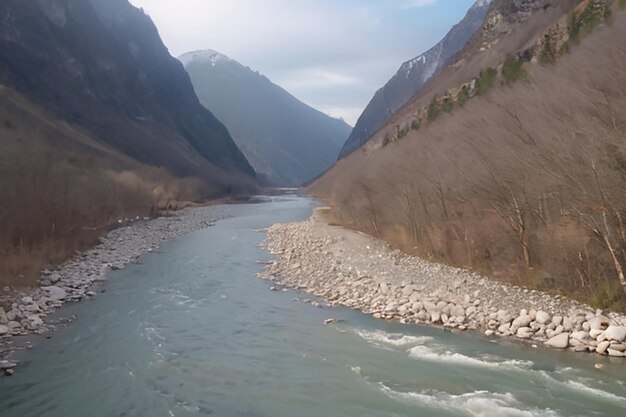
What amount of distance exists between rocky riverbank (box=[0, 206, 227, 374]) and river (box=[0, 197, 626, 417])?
28.3 inches

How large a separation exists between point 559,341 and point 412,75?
139198mm

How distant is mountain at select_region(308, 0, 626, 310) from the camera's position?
14.2 meters

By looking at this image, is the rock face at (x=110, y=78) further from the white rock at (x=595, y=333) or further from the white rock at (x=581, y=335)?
the white rock at (x=595, y=333)

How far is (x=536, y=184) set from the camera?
57.6 feet

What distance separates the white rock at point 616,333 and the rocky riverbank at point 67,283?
40.1 feet

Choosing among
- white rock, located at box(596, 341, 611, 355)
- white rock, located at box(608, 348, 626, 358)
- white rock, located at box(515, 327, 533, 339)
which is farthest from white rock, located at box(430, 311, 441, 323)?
white rock, located at box(608, 348, 626, 358)

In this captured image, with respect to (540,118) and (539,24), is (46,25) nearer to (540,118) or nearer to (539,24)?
(539,24)

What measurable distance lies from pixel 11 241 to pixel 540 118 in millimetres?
18759

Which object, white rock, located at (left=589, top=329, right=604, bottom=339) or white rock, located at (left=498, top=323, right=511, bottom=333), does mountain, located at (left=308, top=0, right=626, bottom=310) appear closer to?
white rock, located at (left=589, top=329, right=604, bottom=339)

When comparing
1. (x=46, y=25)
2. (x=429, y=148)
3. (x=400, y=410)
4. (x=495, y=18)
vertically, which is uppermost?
(x=46, y=25)

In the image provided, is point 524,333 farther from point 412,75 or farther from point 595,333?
point 412,75

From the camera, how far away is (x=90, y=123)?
253ft

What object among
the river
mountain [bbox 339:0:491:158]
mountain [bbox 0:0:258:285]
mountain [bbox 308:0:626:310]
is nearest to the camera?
the river

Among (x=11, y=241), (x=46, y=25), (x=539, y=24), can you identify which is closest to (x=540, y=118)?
(x=11, y=241)
